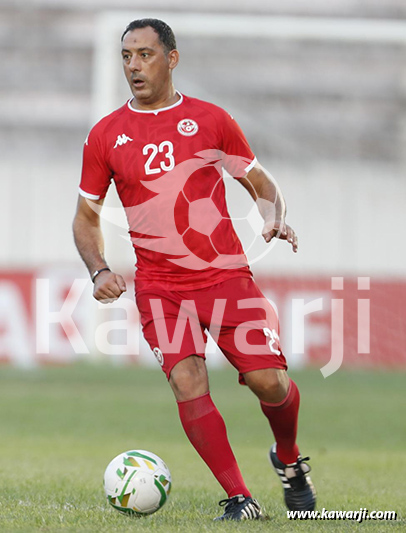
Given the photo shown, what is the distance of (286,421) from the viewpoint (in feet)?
16.0

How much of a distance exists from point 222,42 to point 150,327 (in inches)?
531

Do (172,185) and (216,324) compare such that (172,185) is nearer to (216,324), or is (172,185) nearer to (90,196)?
(90,196)

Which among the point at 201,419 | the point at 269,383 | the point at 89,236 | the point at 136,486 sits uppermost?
the point at 89,236

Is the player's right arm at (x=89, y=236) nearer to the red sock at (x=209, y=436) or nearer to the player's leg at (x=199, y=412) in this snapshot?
the player's leg at (x=199, y=412)

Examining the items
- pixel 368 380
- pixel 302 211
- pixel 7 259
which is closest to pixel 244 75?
pixel 302 211

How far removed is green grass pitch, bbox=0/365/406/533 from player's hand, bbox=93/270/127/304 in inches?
38.2

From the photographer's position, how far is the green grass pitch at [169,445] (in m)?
4.43

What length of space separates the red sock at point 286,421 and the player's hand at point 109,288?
92 cm

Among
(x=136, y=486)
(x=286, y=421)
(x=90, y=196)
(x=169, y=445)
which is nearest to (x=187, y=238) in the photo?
(x=90, y=196)

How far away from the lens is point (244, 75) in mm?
17938

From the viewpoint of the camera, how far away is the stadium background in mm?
15875

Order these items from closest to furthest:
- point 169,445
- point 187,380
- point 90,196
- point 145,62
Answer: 1. point 187,380
2. point 145,62
3. point 90,196
4. point 169,445

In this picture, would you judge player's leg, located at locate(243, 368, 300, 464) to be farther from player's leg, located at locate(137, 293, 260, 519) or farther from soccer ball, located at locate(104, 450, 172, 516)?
soccer ball, located at locate(104, 450, 172, 516)

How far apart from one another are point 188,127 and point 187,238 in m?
0.54
